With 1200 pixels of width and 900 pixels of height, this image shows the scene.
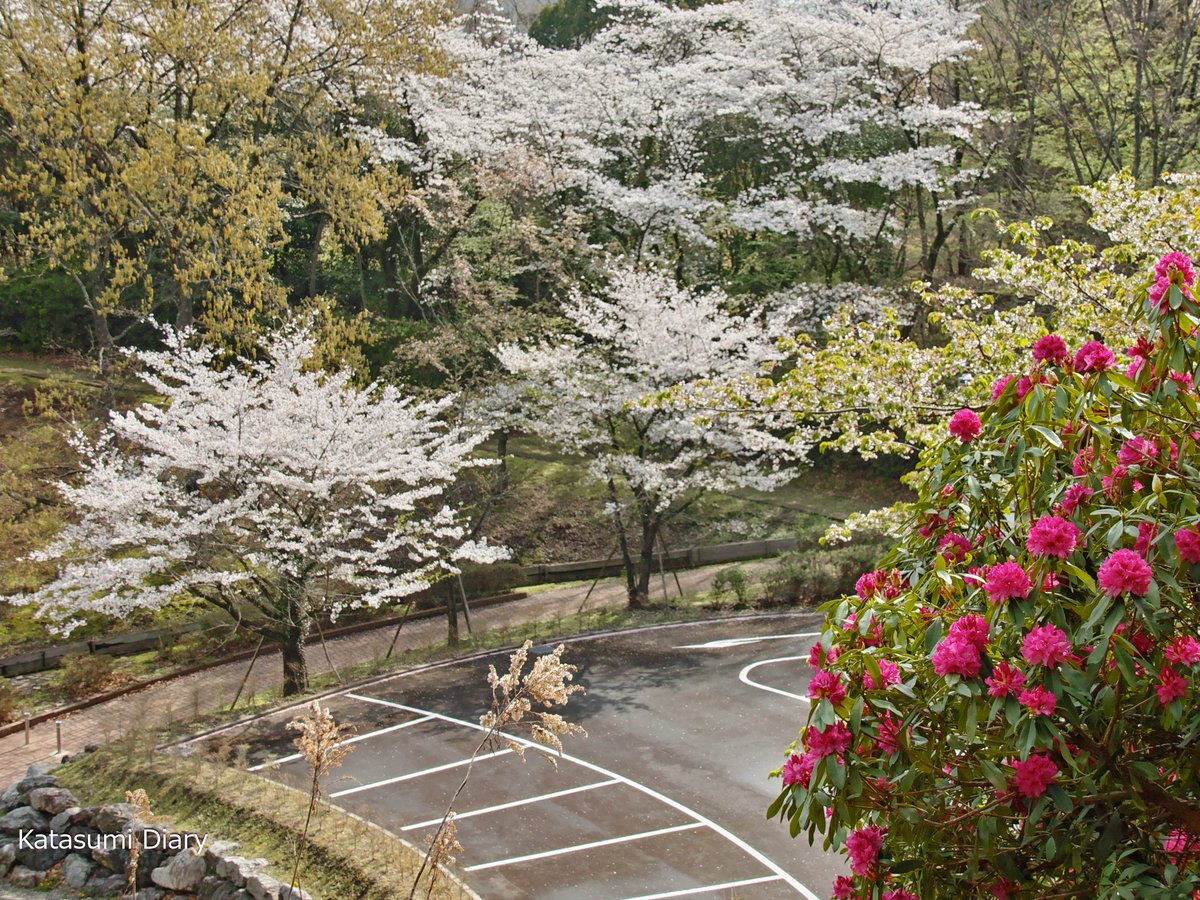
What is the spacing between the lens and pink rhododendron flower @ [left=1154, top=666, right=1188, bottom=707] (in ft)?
12.9

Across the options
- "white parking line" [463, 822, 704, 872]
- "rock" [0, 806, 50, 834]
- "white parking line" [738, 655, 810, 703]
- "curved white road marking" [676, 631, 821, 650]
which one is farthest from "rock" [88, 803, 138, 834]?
"curved white road marking" [676, 631, 821, 650]

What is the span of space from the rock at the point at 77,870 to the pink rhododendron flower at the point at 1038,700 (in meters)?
10.5

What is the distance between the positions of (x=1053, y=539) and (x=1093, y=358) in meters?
1.03

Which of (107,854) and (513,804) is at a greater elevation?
(107,854)

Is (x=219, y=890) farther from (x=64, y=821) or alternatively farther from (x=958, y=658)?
(x=958, y=658)

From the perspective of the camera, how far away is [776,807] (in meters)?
4.59

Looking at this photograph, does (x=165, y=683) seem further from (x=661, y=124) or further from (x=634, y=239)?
(x=661, y=124)

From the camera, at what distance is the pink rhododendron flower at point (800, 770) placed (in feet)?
14.5

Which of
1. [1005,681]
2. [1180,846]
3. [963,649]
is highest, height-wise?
[963,649]

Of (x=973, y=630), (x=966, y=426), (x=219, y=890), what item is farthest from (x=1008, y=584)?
(x=219, y=890)

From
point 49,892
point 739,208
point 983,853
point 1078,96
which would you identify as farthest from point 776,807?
point 739,208

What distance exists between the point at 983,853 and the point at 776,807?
820 millimetres

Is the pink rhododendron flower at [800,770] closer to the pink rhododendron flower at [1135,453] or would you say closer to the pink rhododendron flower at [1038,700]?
the pink rhododendron flower at [1038,700]

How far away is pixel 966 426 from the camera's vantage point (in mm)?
5090
